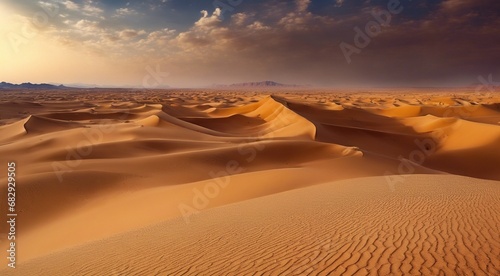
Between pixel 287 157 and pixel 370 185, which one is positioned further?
pixel 287 157

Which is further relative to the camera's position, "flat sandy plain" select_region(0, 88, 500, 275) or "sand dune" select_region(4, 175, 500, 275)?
"flat sandy plain" select_region(0, 88, 500, 275)

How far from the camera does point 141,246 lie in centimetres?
598

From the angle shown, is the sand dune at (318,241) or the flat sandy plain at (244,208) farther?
the flat sandy plain at (244,208)

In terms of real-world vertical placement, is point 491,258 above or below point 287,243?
above

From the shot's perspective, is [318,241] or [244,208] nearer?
[318,241]

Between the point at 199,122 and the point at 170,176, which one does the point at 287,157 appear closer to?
the point at 170,176

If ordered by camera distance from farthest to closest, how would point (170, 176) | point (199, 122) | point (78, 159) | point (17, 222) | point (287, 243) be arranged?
point (199, 122)
point (78, 159)
point (170, 176)
point (17, 222)
point (287, 243)

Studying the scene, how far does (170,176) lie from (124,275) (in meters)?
9.67

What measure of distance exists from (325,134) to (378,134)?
5362 millimetres

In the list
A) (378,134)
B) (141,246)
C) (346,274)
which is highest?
(346,274)

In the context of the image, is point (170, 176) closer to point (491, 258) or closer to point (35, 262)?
point (35, 262)

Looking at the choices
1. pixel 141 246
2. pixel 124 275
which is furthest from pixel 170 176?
pixel 124 275

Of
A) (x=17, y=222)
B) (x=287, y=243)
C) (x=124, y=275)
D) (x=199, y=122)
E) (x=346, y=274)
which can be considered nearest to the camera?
(x=346, y=274)

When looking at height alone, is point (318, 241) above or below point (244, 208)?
above
